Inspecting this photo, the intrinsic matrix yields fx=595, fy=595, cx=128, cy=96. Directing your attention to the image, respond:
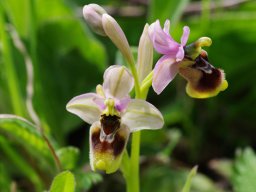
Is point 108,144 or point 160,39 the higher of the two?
point 160,39

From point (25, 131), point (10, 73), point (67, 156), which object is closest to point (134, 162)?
point (67, 156)

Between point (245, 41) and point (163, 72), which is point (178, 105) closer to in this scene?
point (245, 41)

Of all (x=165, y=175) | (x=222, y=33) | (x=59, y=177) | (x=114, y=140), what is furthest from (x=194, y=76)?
(x=222, y=33)

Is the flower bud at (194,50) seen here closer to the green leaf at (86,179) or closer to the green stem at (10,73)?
the green leaf at (86,179)

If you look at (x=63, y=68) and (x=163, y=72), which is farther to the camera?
(x=63, y=68)

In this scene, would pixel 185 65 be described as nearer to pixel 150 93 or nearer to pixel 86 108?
pixel 86 108

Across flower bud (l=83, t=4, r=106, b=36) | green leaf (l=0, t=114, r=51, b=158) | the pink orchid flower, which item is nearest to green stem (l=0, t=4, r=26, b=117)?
green leaf (l=0, t=114, r=51, b=158)

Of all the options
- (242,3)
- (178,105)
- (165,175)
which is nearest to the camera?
(165,175)
